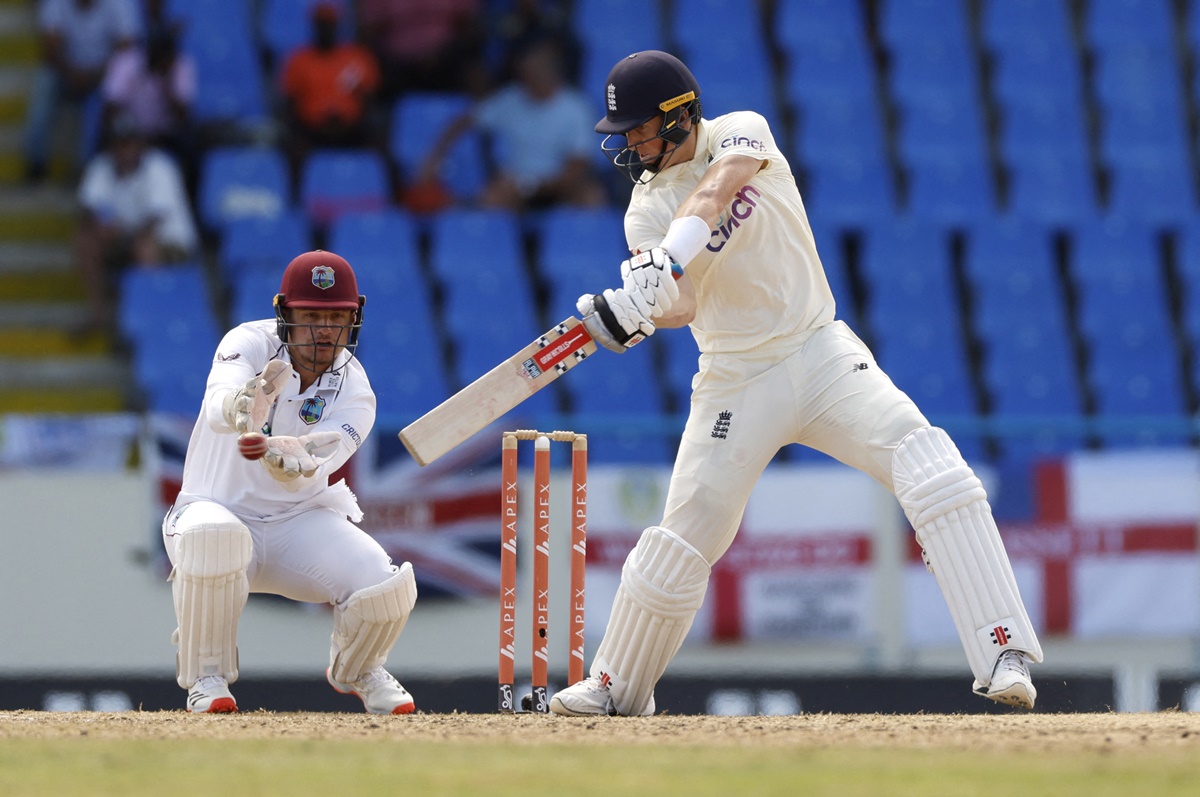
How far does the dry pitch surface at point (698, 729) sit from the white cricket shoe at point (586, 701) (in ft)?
0.29

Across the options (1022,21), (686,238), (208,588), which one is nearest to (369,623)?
(208,588)

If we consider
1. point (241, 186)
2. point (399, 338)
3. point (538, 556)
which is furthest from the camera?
point (241, 186)

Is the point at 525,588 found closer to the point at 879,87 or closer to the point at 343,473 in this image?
the point at 343,473

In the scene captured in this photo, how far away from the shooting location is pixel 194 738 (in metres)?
4.25

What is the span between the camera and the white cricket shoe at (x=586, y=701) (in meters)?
4.97

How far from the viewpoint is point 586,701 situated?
498 cm

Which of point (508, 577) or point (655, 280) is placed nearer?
point (655, 280)

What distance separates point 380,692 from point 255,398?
1104mm

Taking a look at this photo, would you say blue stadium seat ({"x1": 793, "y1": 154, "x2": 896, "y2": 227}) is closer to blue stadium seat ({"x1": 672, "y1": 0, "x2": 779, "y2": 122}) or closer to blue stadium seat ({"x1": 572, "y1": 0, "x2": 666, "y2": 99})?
blue stadium seat ({"x1": 672, "y1": 0, "x2": 779, "y2": 122})

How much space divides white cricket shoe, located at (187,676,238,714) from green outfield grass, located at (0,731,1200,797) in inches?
33.4

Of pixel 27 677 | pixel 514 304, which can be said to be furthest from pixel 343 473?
pixel 514 304

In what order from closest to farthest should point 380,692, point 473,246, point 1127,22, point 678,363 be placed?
point 380,692
point 678,363
point 473,246
point 1127,22

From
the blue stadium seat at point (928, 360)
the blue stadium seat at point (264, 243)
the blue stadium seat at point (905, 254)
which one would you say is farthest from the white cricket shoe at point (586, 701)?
the blue stadium seat at point (905, 254)

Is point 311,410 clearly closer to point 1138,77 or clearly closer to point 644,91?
point 644,91
